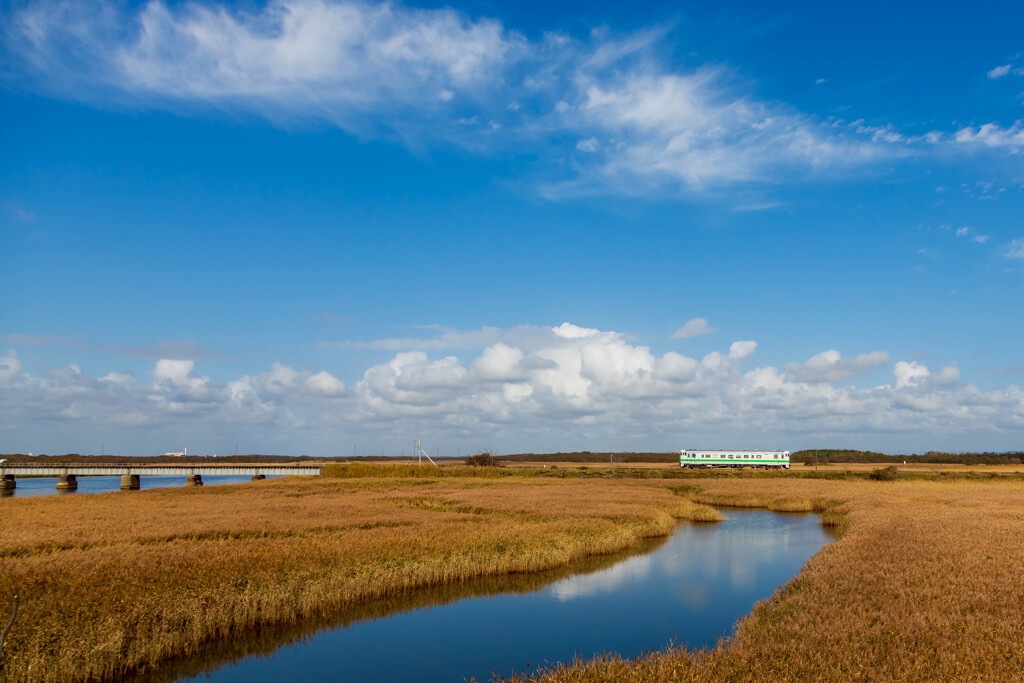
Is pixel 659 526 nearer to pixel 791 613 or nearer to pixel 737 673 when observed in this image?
pixel 791 613

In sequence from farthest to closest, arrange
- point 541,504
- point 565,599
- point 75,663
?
1. point 541,504
2. point 565,599
3. point 75,663

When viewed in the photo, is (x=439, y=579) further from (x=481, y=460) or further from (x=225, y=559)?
(x=481, y=460)

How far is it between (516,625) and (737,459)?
109 metres

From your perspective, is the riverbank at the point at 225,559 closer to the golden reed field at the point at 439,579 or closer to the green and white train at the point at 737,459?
the golden reed field at the point at 439,579

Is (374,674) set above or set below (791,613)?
below

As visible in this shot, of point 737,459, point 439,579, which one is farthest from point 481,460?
point 439,579

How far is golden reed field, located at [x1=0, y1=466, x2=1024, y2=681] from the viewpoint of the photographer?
451 inches

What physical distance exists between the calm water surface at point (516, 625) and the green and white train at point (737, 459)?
93.5 meters

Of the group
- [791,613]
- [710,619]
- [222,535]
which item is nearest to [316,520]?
[222,535]

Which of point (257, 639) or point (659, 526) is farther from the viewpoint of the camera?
point (659, 526)

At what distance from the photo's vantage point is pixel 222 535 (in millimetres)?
27000

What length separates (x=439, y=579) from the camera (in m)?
22.7

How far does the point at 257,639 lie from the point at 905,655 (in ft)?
49.4

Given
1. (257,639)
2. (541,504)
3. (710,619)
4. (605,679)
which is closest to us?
(605,679)
